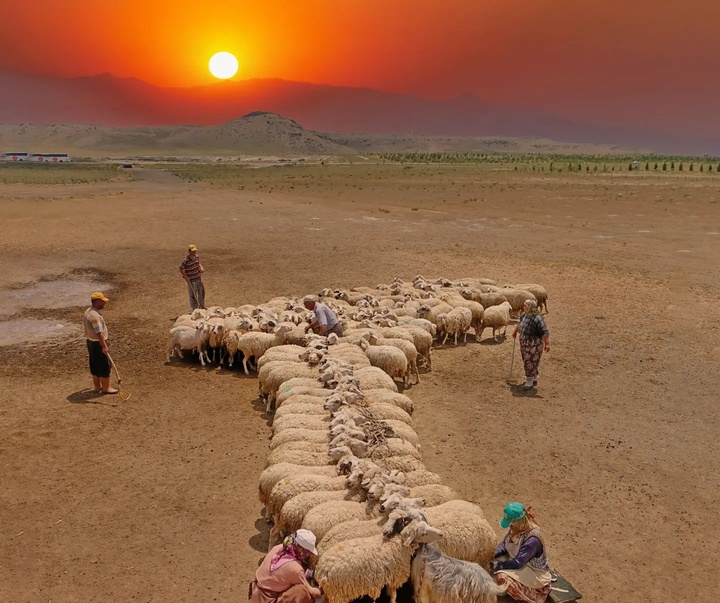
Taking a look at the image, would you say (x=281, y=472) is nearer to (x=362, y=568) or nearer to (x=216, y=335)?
(x=362, y=568)

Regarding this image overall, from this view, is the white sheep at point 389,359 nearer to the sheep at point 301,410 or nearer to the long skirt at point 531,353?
the long skirt at point 531,353

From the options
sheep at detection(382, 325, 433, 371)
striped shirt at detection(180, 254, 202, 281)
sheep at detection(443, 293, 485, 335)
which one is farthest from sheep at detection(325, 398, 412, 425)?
striped shirt at detection(180, 254, 202, 281)

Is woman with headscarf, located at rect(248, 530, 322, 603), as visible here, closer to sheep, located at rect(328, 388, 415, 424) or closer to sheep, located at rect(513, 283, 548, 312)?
sheep, located at rect(328, 388, 415, 424)

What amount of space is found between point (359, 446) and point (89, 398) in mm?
7034

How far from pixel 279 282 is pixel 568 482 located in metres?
14.5

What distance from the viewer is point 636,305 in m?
19.0

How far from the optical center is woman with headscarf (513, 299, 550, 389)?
12.7 m

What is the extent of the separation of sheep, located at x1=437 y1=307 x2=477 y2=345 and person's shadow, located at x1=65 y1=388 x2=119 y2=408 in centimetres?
862

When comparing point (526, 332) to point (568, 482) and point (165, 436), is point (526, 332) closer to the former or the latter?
point (568, 482)

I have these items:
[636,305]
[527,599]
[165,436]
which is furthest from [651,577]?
[636,305]

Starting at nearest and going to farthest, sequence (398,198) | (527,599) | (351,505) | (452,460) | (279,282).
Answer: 1. (527,599)
2. (351,505)
3. (452,460)
4. (279,282)
5. (398,198)

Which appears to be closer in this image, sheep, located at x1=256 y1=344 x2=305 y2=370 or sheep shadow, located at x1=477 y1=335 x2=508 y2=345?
sheep, located at x1=256 y1=344 x2=305 y2=370

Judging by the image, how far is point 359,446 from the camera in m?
8.48

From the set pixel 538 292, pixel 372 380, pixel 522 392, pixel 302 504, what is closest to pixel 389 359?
pixel 372 380
